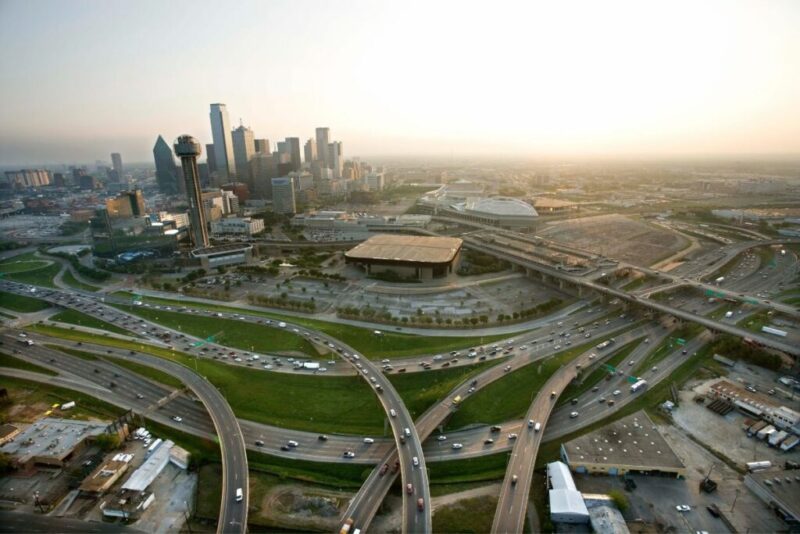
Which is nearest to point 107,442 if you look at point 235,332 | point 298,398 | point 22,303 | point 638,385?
point 298,398

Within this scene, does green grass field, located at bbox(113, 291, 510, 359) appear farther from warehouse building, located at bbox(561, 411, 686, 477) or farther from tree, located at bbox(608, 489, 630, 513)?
tree, located at bbox(608, 489, 630, 513)

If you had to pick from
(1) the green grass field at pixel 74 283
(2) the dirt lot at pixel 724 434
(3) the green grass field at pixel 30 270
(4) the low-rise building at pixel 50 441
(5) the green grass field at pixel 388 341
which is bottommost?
(2) the dirt lot at pixel 724 434

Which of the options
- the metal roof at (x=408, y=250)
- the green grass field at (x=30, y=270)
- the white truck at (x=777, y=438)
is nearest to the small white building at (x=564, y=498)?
the white truck at (x=777, y=438)

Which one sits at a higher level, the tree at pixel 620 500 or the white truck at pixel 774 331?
the white truck at pixel 774 331

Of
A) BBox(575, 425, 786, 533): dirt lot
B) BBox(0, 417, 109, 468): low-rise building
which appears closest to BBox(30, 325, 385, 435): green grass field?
BBox(0, 417, 109, 468): low-rise building

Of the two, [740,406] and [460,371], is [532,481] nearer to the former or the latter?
[460,371]

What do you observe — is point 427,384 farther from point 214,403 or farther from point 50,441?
point 50,441

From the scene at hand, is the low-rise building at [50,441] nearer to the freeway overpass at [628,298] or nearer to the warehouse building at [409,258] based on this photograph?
the warehouse building at [409,258]
